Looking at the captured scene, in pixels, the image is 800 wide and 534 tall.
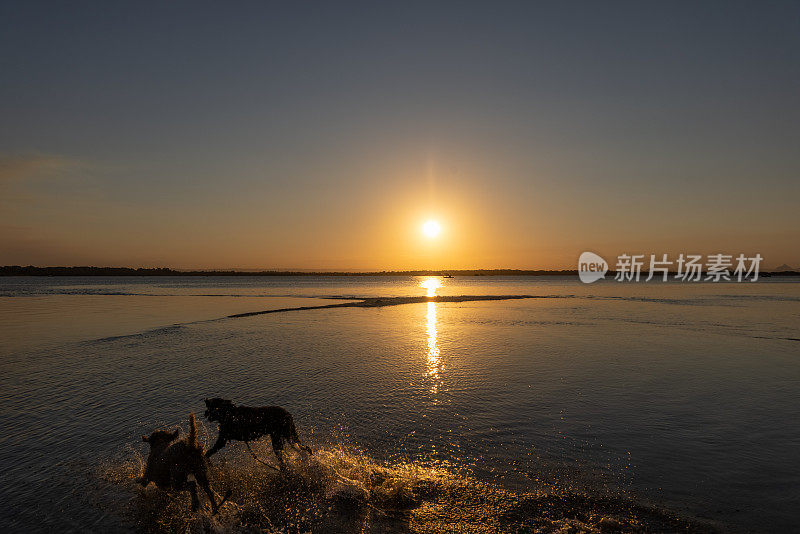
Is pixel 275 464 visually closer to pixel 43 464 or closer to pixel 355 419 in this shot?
pixel 355 419

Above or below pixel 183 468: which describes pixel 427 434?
below

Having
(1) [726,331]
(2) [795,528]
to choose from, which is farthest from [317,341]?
(1) [726,331]

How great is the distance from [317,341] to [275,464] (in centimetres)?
1536

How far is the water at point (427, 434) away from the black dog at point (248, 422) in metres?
0.76

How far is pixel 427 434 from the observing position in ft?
30.9

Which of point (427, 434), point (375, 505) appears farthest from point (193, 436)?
point (427, 434)

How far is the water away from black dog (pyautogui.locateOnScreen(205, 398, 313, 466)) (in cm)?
76

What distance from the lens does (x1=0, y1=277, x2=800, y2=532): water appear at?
6418 millimetres

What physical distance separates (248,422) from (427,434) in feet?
13.0

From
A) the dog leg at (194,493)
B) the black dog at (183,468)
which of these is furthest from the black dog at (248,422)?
the dog leg at (194,493)

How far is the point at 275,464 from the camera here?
8.00 metres

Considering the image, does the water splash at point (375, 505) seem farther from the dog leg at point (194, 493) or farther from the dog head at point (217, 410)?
the dog head at point (217, 410)

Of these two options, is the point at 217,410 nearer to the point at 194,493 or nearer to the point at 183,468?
the point at 183,468

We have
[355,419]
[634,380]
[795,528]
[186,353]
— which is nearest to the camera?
[795,528]
